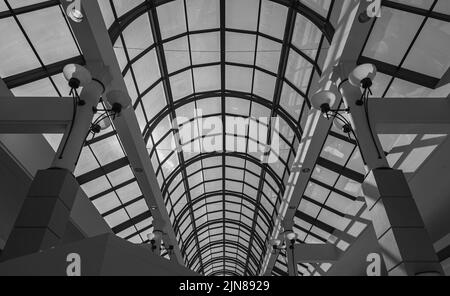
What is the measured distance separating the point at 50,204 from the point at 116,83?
4.05 m

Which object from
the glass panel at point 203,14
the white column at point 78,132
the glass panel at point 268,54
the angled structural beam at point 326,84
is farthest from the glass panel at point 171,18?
the angled structural beam at point 326,84

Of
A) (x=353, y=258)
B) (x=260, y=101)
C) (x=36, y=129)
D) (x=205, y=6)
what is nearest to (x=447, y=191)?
(x=353, y=258)

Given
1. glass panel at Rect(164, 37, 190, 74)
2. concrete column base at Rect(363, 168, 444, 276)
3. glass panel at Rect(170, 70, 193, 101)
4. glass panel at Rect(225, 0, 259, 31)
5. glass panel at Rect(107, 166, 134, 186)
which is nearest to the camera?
concrete column base at Rect(363, 168, 444, 276)

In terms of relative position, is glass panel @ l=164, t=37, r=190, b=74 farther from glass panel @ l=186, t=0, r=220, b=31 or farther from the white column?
the white column

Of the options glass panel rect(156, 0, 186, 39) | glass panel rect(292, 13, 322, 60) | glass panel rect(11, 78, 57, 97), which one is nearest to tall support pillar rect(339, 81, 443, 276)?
glass panel rect(292, 13, 322, 60)

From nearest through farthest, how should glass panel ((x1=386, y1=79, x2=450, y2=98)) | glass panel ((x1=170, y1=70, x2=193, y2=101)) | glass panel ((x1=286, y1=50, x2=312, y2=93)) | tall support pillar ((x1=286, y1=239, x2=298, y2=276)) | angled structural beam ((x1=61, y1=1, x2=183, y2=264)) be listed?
1. angled structural beam ((x1=61, y1=1, x2=183, y2=264))
2. glass panel ((x1=386, y1=79, x2=450, y2=98))
3. glass panel ((x1=286, y1=50, x2=312, y2=93))
4. glass panel ((x1=170, y1=70, x2=193, y2=101))
5. tall support pillar ((x1=286, y1=239, x2=298, y2=276))

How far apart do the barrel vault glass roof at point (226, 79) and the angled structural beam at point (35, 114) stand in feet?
5.93

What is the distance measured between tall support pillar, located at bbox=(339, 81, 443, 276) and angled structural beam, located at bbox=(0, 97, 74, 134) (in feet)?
22.5

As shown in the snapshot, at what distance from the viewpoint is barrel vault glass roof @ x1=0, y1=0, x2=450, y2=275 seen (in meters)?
8.55

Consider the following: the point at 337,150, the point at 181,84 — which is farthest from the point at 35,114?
the point at 337,150

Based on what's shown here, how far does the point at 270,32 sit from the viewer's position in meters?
12.0

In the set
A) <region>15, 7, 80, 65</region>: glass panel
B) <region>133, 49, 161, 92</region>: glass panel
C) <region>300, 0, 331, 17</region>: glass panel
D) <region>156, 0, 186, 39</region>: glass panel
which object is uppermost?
<region>156, 0, 186, 39</region>: glass panel

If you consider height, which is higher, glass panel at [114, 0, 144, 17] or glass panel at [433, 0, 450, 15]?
glass panel at [114, 0, 144, 17]

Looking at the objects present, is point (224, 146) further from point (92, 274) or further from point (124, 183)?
point (92, 274)
